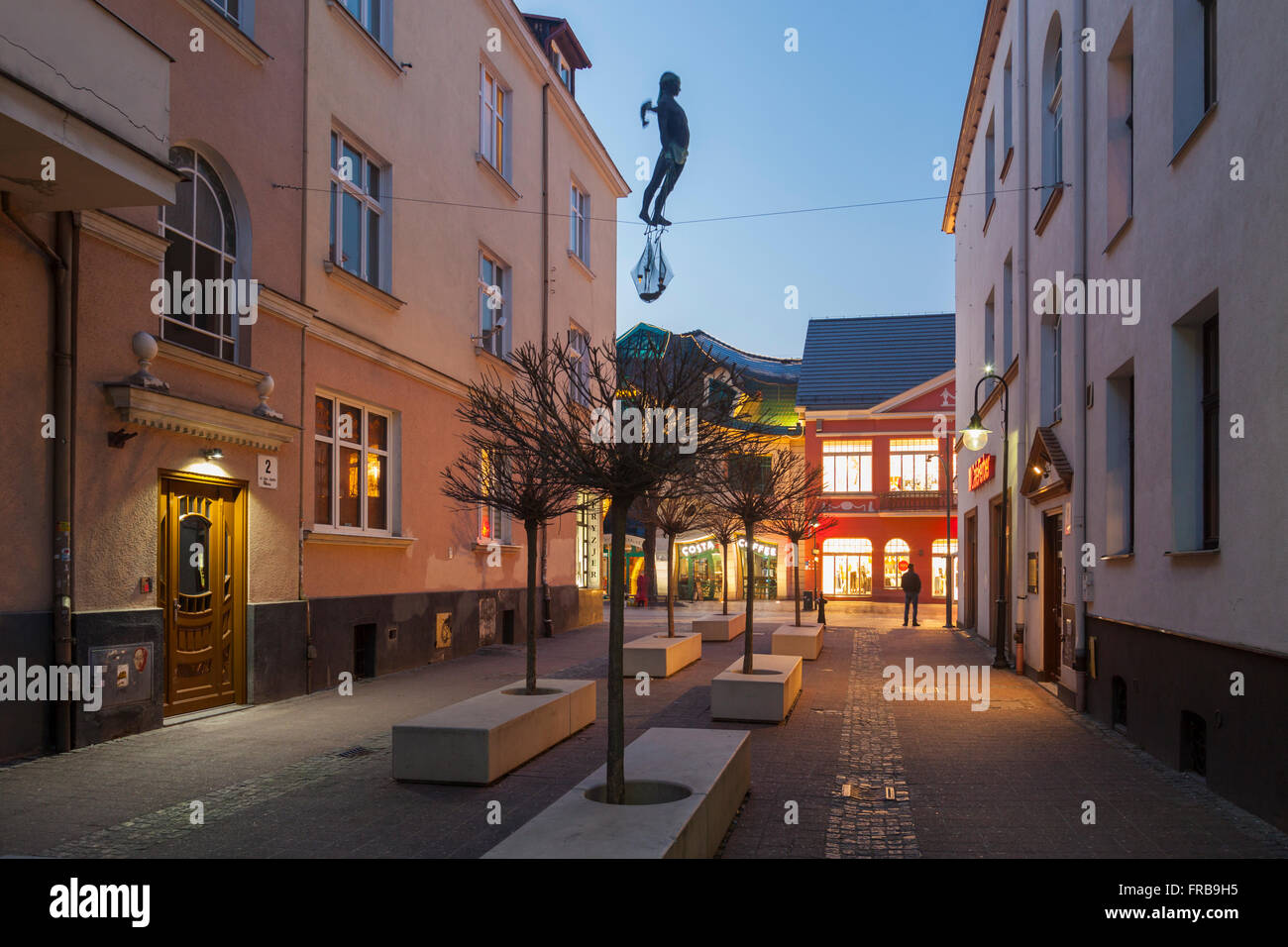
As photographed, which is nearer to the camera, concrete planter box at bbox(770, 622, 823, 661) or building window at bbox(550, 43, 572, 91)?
concrete planter box at bbox(770, 622, 823, 661)

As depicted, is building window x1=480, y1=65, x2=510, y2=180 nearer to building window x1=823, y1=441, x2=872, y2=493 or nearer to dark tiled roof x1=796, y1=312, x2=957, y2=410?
building window x1=823, y1=441, x2=872, y2=493

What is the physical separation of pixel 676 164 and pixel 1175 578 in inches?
530

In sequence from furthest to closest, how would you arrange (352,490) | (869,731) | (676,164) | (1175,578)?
(676,164)
(352,490)
(869,731)
(1175,578)

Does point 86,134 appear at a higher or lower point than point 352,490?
higher

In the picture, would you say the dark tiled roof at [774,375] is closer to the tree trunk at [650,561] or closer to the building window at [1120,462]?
the tree trunk at [650,561]

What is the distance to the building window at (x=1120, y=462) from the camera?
1132 centimetres

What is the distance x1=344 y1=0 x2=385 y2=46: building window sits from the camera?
15.4 m

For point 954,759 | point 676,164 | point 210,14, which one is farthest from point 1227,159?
point 676,164

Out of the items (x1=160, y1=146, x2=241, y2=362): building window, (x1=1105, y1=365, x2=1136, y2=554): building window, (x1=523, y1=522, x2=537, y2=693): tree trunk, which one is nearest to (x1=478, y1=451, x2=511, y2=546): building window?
(x1=160, y1=146, x2=241, y2=362): building window

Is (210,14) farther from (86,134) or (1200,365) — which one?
(1200,365)

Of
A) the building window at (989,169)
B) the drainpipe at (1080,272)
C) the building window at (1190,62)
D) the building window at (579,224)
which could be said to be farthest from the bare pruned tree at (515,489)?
the building window at (579,224)

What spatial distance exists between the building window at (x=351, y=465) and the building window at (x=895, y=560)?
32.0 metres

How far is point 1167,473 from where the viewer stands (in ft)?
30.5

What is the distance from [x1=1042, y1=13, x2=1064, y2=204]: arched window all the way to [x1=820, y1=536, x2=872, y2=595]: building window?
30759mm
